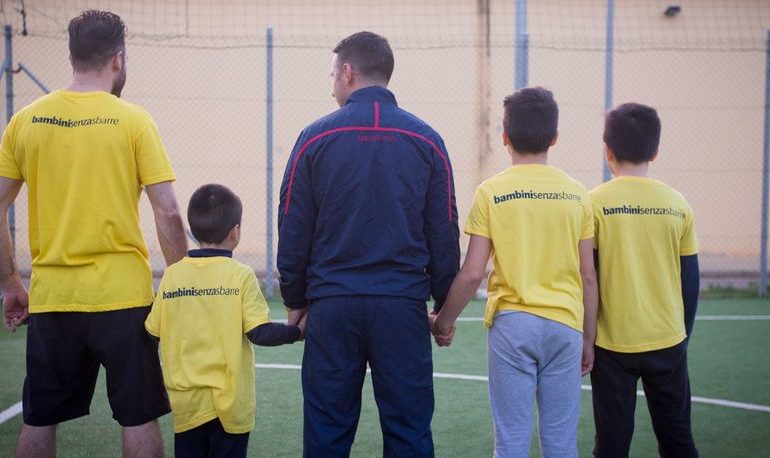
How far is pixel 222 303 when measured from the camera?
340cm

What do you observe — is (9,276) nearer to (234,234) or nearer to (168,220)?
(168,220)

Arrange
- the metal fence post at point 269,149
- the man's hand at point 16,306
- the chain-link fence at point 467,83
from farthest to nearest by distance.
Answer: the chain-link fence at point 467,83, the metal fence post at point 269,149, the man's hand at point 16,306

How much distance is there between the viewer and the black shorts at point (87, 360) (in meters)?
3.36

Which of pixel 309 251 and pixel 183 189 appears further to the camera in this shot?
pixel 183 189

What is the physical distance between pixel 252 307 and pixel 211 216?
0.41 meters

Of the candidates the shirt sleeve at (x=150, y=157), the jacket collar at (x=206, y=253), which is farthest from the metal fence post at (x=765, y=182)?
the shirt sleeve at (x=150, y=157)

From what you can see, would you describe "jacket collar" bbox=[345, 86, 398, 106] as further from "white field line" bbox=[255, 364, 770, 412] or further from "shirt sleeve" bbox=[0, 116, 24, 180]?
"white field line" bbox=[255, 364, 770, 412]

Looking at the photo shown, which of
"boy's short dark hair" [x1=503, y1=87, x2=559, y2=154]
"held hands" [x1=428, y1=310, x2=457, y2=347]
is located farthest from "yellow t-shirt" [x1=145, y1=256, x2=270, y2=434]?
"boy's short dark hair" [x1=503, y1=87, x2=559, y2=154]

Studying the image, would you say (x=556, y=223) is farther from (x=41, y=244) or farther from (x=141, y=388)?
(x=41, y=244)

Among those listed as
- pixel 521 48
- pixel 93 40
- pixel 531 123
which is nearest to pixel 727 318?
pixel 521 48

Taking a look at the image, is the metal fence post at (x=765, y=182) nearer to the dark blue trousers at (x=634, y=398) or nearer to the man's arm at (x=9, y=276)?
the dark blue trousers at (x=634, y=398)

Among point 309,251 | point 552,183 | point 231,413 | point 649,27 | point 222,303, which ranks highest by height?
point 649,27

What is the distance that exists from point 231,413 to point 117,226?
855mm

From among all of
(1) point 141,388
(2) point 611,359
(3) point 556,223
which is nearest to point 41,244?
(1) point 141,388
